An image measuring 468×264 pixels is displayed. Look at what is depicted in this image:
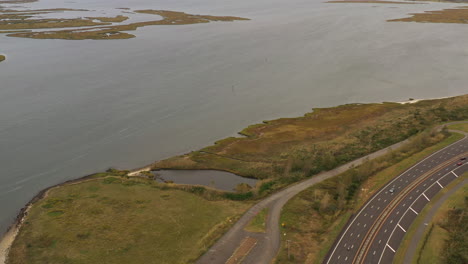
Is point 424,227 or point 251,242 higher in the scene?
point 424,227

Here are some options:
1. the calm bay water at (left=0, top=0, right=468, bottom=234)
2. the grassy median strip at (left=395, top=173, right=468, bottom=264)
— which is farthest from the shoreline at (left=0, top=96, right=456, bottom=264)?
the grassy median strip at (left=395, top=173, right=468, bottom=264)

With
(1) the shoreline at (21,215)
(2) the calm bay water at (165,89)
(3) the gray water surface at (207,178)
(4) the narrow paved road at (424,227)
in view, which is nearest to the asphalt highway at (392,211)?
(4) the narrow paved road at (424,227)

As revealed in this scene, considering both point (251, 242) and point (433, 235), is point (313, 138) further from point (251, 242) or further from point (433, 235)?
point (251, 242)

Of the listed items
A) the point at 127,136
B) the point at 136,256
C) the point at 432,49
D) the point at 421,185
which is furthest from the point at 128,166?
the point at 432,49

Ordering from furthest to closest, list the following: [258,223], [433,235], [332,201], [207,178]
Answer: [207,178] → [332,201] → [258,223] → [433,235]

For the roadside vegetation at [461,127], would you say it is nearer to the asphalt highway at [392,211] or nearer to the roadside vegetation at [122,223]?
the asphalt highway at [392,211]

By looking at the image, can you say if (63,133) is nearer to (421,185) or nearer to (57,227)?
(57,227)

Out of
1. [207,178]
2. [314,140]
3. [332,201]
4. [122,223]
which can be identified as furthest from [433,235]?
[122,223]
